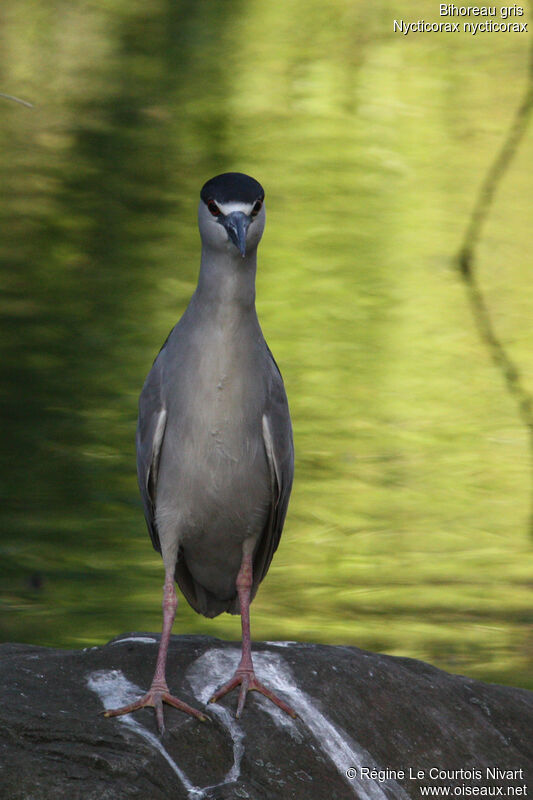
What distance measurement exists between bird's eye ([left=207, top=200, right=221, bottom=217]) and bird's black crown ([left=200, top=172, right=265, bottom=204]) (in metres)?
0.01

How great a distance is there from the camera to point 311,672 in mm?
5090

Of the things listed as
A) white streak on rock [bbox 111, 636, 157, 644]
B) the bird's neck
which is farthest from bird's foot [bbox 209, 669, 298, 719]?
the bird's neck

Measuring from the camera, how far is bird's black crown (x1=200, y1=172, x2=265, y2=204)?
189 inches

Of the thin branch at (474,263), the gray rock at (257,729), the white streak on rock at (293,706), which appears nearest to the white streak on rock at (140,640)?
the gray rock at (257,729)

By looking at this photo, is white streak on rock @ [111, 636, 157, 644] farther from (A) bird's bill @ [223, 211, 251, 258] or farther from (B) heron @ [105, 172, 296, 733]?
(A) bird's bill @ [223, 211, 251, 258]

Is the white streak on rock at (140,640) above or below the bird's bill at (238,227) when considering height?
below

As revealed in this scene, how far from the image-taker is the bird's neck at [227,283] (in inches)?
193

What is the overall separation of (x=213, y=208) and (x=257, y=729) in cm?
179

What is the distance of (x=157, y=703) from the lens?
4.67 metres

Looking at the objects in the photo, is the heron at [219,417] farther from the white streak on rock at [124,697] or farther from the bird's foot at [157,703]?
the white streak on rock at [124,697]

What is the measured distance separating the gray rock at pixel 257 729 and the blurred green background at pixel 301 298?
7.83 ft

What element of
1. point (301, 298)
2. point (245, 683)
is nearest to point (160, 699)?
point (245, 683)

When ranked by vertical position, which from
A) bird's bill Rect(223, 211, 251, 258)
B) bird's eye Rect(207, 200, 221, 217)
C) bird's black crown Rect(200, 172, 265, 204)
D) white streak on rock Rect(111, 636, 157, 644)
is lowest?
white streak on rock Rect(111, 636, 157, 644)

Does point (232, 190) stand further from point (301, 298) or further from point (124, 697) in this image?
point (301, 298)
